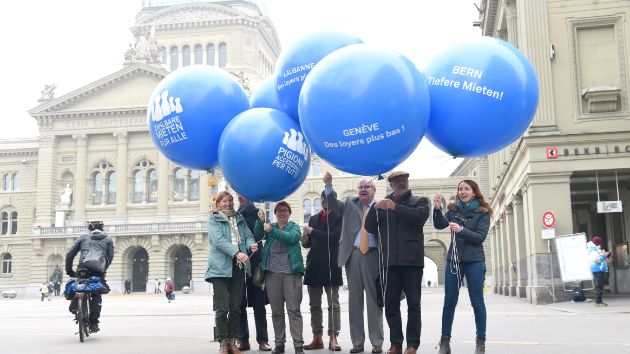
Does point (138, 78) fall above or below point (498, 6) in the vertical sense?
above

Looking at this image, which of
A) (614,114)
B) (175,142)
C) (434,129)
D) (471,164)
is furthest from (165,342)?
(471,164)

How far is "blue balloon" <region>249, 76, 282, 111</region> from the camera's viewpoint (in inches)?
334

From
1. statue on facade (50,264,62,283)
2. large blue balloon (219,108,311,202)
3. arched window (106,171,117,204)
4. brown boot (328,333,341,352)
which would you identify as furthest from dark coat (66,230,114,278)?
arched window (106,171,117,204)

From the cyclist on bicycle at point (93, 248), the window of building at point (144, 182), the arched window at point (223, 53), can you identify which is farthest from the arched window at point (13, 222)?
the cyclist on bicycle at point (93, 248)

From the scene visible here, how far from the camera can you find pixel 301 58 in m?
7.68

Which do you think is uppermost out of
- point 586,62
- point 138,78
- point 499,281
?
point 138,78

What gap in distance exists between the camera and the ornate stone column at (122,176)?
6400cm

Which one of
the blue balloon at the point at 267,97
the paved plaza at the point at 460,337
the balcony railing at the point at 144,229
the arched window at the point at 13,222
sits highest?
the arched window at the point at 13,222

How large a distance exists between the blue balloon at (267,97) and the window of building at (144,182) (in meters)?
57.8

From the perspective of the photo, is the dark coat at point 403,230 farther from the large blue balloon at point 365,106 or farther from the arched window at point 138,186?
the arched window at point 138,186

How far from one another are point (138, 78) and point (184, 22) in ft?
45.4

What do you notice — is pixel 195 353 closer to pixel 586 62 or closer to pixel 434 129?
pixel 434 129

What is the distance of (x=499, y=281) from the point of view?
3391 centimetres

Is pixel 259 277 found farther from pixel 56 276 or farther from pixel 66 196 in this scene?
pixel 66 196
